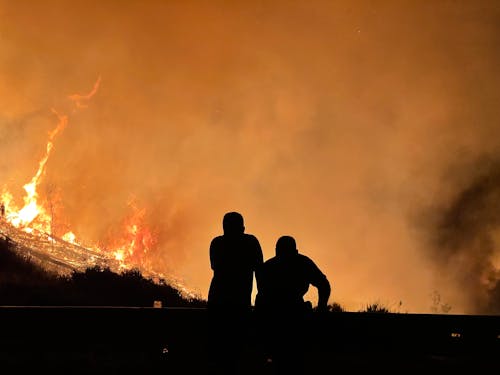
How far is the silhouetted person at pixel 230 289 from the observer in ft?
26.3

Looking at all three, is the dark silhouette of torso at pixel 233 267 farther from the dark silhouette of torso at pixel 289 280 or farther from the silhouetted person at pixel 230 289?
the dark silhouette of torso at pixel 289 280

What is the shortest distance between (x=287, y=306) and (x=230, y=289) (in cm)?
79

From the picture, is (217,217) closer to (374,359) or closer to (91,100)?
(91,100)

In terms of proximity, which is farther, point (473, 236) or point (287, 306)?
point (473, 236)

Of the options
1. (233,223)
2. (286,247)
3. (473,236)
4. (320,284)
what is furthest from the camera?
(473,236)

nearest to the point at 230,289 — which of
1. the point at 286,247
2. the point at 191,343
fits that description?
the point at 286,247

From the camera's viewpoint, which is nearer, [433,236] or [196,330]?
[196,330]

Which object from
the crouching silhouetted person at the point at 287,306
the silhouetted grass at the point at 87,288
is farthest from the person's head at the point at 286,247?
the silhouetted grass at the point at 87,288

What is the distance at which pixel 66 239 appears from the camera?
47188 millimetres

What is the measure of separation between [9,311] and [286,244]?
15.2 feet

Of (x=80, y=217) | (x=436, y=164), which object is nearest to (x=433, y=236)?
(x=436, y=164)

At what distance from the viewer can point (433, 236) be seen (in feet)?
292

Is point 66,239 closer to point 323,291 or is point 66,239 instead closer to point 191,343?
point 191,343

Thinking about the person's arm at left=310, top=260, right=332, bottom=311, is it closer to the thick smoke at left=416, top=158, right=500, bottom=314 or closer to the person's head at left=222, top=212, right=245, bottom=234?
the person's head at left=222, top=212, right=245, bottom=234
